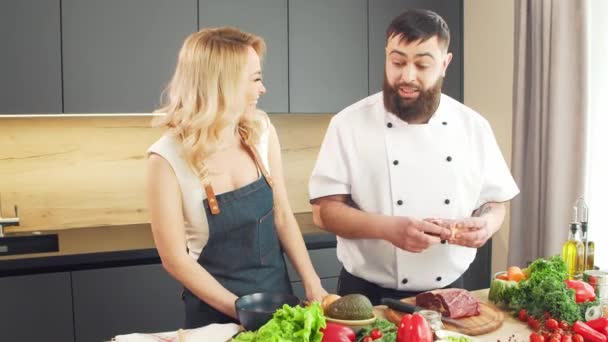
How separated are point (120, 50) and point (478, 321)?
7.39 feet

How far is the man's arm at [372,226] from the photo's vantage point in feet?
6.30

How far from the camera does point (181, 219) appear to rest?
192 cm

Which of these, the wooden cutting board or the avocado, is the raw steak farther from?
the avocado

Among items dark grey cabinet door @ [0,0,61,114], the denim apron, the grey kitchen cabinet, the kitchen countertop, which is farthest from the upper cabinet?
the denim apron

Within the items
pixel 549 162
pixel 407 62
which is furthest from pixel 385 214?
pixel 549 162

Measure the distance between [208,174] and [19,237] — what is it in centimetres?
168

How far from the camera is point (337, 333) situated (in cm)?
155

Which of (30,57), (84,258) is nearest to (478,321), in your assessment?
(84,258)

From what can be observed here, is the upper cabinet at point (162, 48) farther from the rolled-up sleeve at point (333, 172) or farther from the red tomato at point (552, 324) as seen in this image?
the red tomato at point (552, 324)

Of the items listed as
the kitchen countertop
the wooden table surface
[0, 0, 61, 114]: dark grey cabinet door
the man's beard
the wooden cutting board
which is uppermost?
[0, 0, 61, 114]: dark grey cabinet door

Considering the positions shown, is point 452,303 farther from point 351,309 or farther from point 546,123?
point 546,123

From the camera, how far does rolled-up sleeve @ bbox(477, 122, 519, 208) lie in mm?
2232

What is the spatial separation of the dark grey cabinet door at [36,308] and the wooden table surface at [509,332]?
166cm

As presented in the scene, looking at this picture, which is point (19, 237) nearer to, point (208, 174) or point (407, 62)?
point (208, 174)
